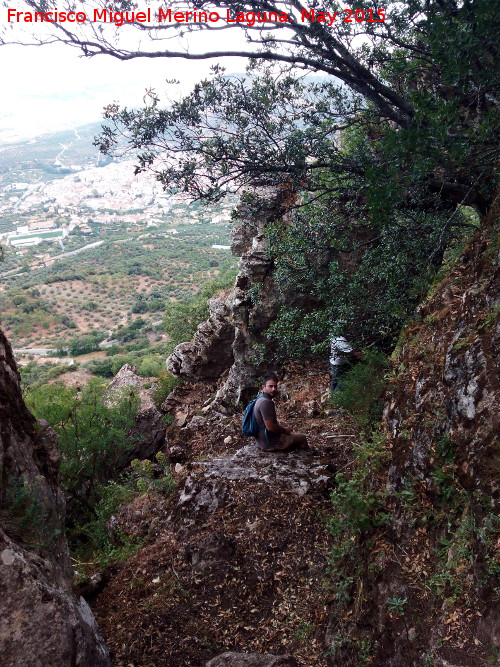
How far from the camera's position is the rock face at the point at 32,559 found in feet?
7.86

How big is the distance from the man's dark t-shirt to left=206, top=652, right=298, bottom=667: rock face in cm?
266

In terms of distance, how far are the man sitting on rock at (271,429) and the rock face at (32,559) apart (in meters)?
2.52

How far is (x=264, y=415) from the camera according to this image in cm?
555

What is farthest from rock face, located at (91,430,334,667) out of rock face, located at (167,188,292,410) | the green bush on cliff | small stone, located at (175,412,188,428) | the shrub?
small stone, located at (175,412,188,428)

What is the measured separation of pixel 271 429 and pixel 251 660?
2.71 m

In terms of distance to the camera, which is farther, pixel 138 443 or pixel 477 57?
pixel 138 443

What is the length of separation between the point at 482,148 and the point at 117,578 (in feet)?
19.5

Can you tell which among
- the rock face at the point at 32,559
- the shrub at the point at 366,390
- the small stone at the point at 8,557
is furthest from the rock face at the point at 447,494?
the small stone at the point at 8,557

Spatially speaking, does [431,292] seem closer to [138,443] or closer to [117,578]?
[117,578]

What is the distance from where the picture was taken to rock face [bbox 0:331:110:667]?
239cm

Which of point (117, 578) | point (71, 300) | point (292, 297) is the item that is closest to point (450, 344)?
point (117, 578)

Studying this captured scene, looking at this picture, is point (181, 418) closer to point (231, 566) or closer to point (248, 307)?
point (248, 307)

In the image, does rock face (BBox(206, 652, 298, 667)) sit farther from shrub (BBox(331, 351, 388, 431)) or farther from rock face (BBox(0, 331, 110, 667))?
shrub (BBox(331, 351, 388, 431))

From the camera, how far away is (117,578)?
4613mm
